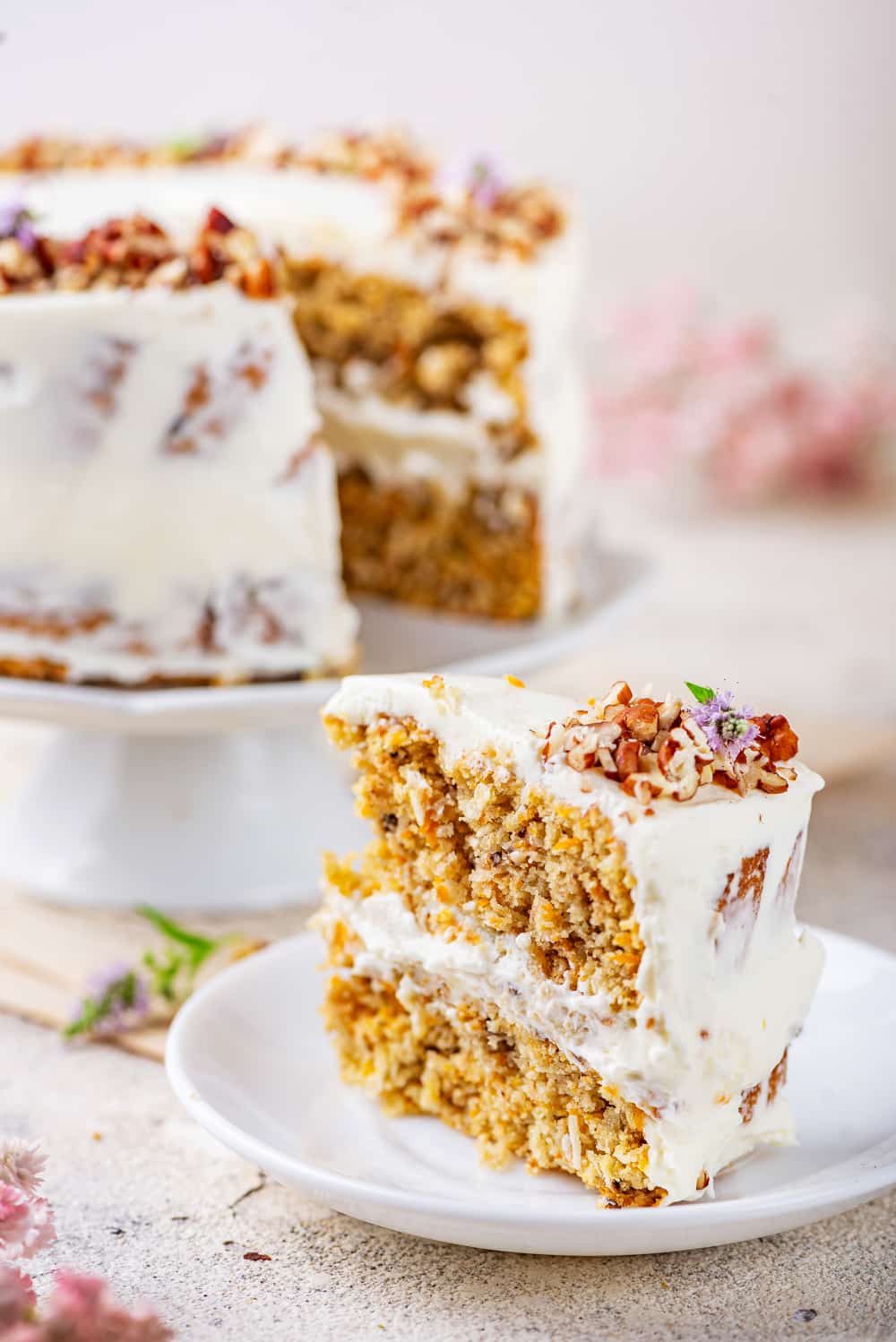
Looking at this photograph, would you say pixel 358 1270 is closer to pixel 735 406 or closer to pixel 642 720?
pixel 642 720

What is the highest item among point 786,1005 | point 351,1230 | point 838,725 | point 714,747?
point 714,747

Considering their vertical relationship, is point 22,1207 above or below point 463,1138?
above

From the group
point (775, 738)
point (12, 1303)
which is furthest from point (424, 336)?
point (12, 1303)

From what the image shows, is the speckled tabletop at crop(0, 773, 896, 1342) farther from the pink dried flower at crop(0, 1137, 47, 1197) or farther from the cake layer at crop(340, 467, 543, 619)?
the cake layer at crop(340, 467, 543, 619)

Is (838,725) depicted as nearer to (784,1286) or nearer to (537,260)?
(537,260)

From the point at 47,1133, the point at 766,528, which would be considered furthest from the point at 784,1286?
the point at 766,528

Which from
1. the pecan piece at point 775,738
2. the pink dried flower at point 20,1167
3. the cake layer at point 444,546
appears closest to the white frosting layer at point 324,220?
the cake layer at point 444,546

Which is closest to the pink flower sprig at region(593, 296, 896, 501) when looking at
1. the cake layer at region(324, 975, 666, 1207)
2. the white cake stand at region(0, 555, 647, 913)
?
the white cake stand at region(0, 555, 647, 913)
